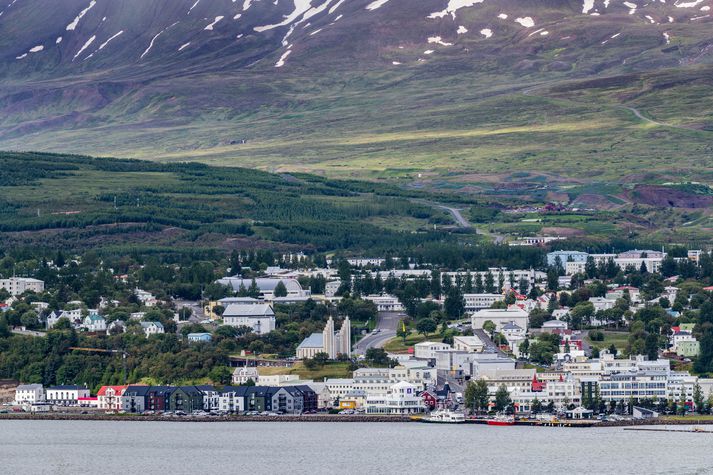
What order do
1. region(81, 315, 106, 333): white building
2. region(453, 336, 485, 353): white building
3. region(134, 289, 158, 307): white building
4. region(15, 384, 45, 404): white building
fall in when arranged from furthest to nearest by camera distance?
region(134, 289, 158, 307): white building → region(81, 315, 106, 333): white building → region(453, 336, 485, 353): white building → region(15, 384, 45, 404): white building

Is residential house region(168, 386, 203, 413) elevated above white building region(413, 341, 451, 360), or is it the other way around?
white building region(413, 341, 451, 360)

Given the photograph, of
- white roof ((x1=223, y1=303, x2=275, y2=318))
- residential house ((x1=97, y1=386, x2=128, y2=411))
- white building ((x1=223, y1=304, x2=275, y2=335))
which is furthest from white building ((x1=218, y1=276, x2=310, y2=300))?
residential house ((x1=97, y1=386, x2=128, y2=411))

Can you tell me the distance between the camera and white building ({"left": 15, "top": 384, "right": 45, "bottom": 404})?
9712 centimetres

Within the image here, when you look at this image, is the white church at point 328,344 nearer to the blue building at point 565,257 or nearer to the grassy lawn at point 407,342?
the grassy lawn at point 407,342

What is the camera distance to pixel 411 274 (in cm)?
13412

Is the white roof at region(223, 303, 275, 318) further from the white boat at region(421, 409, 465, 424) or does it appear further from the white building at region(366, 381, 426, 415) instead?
the white boat at region(421, 409, 465, 424)

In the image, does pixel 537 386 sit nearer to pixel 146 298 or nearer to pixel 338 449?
pixel 338 449

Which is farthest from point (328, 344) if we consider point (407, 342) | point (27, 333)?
point (27, 333)

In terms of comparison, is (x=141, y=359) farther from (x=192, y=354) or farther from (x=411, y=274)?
(x=411, y=274)

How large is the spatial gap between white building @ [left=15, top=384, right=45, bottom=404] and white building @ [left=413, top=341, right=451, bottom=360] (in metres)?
19.0

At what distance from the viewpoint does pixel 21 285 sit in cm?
12681

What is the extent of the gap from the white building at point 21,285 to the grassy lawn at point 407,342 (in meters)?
26.8

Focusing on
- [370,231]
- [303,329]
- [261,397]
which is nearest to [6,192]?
[370,231]

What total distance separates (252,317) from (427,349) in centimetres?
1304
